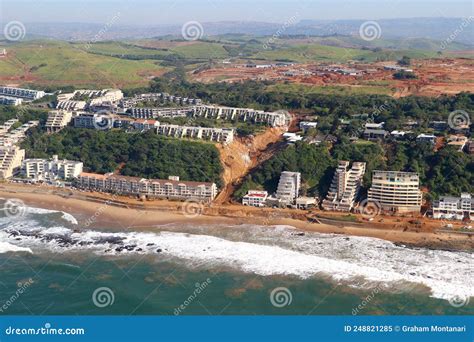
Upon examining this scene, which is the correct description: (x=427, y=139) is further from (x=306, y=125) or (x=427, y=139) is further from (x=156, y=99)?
(x=156, y=99)

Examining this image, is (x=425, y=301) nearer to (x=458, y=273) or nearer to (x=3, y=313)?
(x=458, y=273)

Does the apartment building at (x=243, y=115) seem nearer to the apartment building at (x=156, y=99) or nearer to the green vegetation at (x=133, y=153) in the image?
the apartment building at (x=156, y=99)

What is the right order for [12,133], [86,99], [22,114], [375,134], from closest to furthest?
[375,134], [12,133], [22,114], [86,99]

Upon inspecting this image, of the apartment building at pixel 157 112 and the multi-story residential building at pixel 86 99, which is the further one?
the multi-story residential building at pixel 86 99

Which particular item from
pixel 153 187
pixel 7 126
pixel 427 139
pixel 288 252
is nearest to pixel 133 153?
pixel 153 187

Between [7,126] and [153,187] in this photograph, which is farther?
[7,126]

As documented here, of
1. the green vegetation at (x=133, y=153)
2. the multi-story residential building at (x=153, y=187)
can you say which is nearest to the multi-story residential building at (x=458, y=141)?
the green vegetation at (x=133, y=153)
